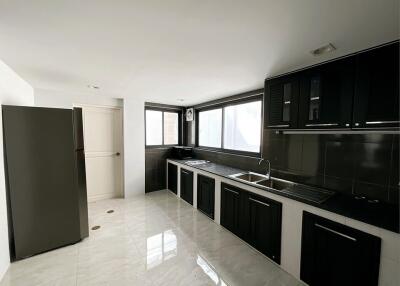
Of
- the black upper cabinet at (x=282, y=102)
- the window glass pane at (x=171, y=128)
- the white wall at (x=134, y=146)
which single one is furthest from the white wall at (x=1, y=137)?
the black upper cabinet at (x=282, y=102)

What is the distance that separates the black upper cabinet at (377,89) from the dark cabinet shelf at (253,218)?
115cm

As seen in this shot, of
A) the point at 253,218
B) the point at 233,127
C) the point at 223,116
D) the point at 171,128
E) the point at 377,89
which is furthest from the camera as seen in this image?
the point at 171,128

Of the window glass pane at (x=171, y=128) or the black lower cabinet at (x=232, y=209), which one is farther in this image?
the window glass pane at (x=171, y=128)

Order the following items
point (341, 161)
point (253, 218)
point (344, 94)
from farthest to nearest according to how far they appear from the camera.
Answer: point (253, 218) < point (341, 161) < point (344, 94)

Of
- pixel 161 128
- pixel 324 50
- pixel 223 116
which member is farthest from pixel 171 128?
pixel 324 50

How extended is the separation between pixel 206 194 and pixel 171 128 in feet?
7.64

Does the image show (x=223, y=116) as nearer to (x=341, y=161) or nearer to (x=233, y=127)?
(x=233, y=127)

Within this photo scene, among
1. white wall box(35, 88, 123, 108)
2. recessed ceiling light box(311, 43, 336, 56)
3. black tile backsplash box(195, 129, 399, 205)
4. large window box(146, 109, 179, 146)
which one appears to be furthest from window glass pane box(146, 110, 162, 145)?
recessed ceiling light box(311, 43, 336, 56)

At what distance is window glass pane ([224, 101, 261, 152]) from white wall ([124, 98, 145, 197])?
198cm

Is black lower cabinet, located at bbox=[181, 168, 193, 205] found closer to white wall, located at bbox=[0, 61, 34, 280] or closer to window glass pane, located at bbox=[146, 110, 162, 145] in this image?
window glass pane, located at bbox=[146, 110, 162, 145]

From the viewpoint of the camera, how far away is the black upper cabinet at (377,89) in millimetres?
1412

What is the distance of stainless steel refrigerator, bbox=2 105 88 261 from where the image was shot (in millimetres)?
2027

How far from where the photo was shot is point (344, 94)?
171 cm

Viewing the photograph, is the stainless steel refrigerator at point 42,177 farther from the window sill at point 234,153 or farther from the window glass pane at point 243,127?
the window glass pane at point 243,127
